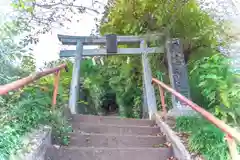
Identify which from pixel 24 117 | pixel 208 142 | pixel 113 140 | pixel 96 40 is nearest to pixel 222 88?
pixel 208 142

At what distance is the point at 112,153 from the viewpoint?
10.9 feet

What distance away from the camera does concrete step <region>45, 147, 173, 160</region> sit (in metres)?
3.18

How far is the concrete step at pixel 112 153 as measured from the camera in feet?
10.4

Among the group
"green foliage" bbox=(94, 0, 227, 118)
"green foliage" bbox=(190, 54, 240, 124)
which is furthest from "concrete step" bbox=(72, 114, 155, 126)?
"green foliage" bbox=(190, 54, 240, 124)

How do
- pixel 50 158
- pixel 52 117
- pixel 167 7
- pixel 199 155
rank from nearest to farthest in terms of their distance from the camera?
pixel 199 155, pixel 50 158, pixel 52 117, pixel 167 7

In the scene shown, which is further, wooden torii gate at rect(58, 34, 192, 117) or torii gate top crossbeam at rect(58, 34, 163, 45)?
torii gate top crossbeam at rect(58, 34, 163, 45)

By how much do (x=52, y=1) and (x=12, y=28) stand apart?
6.76 ft

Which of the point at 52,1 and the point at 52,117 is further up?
the point at 52,1

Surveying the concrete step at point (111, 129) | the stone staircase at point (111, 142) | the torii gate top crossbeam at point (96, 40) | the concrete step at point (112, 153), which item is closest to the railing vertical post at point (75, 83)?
the torii gate top crossbeam at point (96, 40)

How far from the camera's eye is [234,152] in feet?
5.85

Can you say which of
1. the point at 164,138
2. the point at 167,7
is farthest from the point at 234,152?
the point at 167,7

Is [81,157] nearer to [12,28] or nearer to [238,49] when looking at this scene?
[12,28]

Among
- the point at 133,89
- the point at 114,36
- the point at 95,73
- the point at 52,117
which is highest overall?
the point at 114,36

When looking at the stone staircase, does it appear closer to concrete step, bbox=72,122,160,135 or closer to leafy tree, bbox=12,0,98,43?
concrete step, bbox=72,122,160,135
